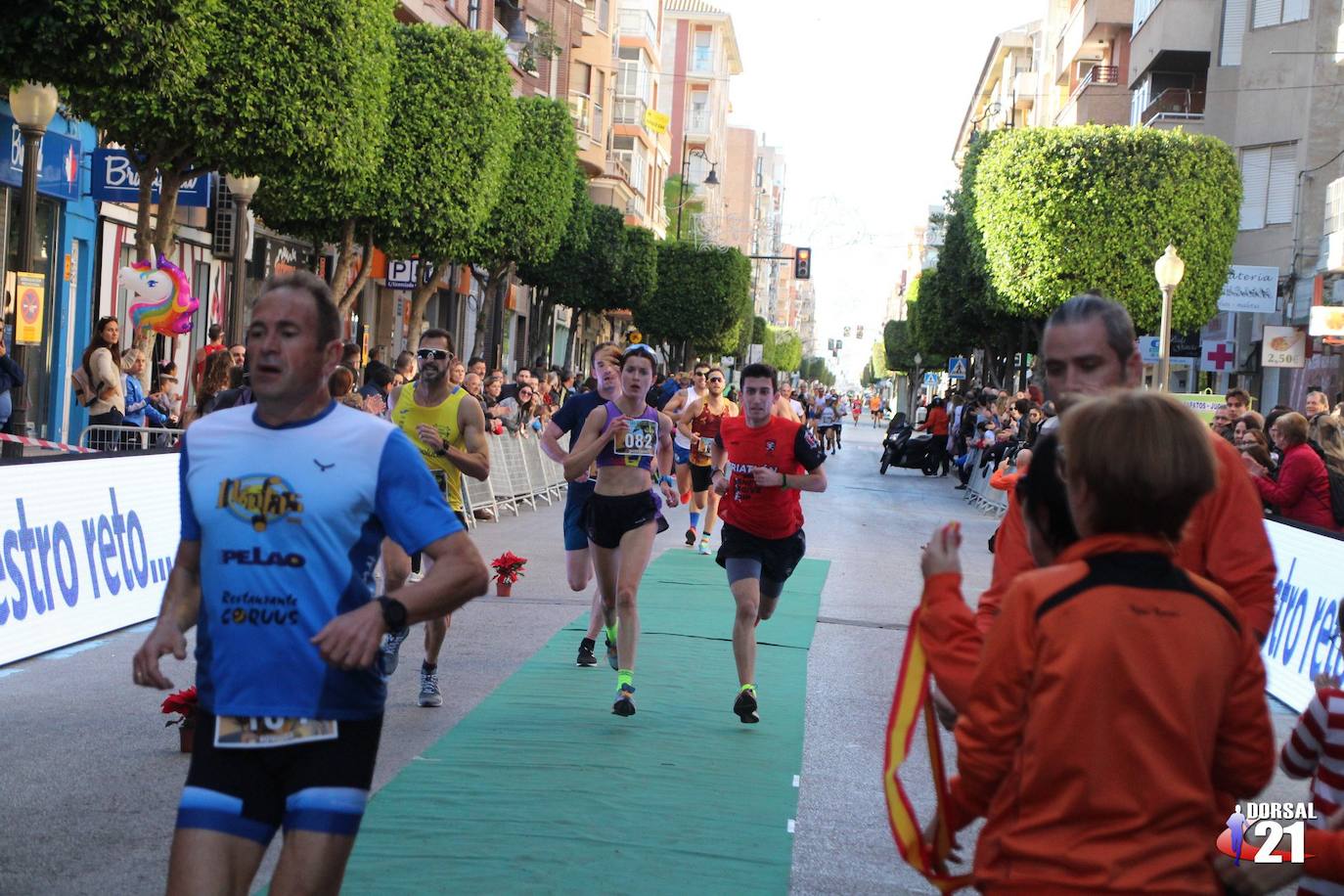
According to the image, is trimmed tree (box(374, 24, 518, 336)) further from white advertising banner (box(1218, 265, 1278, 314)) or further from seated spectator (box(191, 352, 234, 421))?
white advertising banner (box(1218, 265, 1278, 314))

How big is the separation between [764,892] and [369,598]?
2.57 metres

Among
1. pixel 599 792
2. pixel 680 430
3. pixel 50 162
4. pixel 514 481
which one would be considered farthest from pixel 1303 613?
pixel 50 162

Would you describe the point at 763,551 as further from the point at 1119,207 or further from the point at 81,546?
the point at 1119,207

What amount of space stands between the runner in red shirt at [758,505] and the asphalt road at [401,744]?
663mm

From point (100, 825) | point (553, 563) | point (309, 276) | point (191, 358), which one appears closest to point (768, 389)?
point (100, 825)

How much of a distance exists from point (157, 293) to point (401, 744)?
11.3 meters

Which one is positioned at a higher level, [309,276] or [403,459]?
[309,276]

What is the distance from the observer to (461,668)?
1034cm

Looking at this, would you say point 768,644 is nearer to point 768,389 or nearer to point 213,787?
point 768,389

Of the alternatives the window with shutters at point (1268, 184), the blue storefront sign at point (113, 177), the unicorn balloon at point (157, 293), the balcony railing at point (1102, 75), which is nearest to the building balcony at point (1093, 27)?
the balcony railing at point (1102, 75)

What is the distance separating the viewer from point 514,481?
24.1 metres

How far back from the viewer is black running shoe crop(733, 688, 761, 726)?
29.2 ft

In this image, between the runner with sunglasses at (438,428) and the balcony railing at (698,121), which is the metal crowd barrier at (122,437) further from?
the balcony railing at (698,121)

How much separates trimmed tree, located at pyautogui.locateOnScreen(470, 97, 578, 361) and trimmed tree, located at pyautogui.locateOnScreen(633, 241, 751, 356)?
1114 inches
